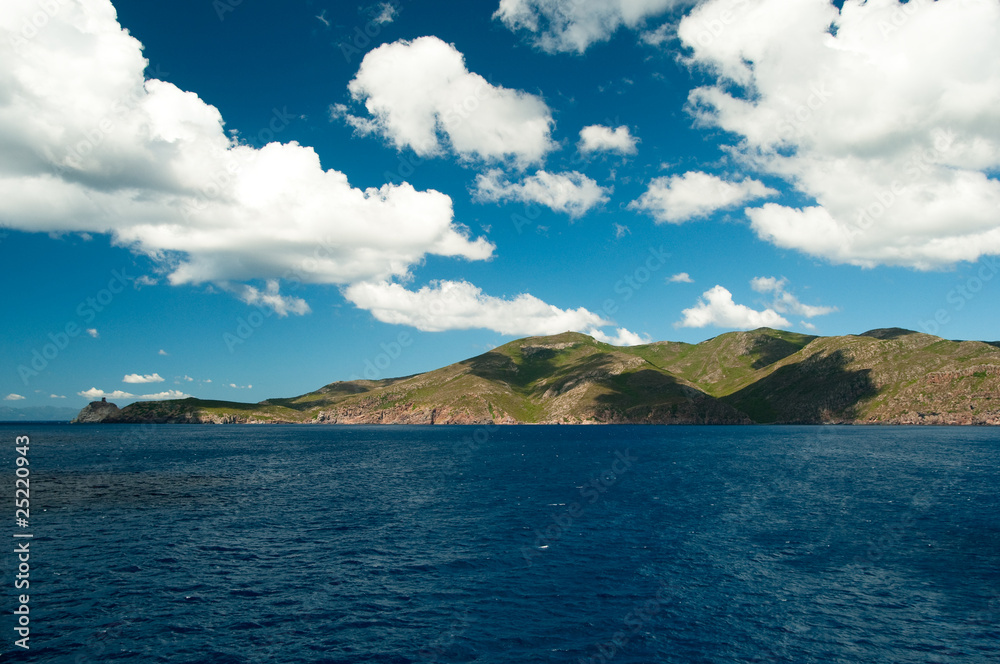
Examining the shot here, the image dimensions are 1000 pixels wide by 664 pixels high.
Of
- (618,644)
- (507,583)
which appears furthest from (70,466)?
(618,644)

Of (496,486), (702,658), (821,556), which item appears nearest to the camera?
(702,658)

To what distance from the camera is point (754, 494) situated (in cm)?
9506

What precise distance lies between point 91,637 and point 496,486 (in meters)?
77.9

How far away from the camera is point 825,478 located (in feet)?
382

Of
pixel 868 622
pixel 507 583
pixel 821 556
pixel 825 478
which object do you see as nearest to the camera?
pixel 868 622

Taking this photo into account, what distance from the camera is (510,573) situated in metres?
50.4

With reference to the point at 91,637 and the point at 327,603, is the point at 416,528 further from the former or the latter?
the point at 91,637

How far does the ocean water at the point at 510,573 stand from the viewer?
3562 cm

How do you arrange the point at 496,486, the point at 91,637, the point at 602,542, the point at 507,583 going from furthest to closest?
1. the point at 496,486
2. the point at 602,542
3. the point at 507,583
4. the point at 91,637

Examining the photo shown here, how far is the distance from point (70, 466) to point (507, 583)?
148 m

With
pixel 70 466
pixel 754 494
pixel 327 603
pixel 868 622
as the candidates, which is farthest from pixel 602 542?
pixel 70 466

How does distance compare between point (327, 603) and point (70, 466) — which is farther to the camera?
point (70, 466)

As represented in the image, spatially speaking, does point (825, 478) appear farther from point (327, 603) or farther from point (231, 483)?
point (231, 483)

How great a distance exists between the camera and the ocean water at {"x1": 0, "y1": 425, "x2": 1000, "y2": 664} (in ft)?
117
